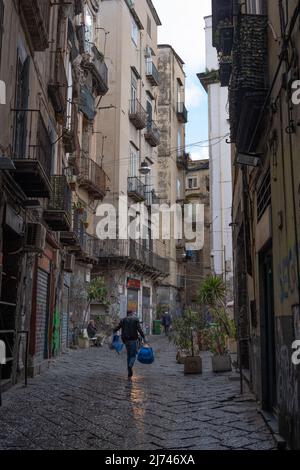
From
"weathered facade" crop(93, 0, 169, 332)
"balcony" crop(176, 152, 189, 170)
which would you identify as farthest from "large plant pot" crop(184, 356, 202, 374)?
"balcony" crop(176, 152, 189, 170)

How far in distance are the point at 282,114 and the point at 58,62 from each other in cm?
909

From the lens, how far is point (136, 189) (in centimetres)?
3112

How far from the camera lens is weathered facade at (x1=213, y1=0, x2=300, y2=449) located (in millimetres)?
5120

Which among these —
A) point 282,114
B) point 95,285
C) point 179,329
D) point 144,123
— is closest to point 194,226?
point 144,123

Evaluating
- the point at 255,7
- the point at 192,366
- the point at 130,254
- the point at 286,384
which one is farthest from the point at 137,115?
the point at 286,384

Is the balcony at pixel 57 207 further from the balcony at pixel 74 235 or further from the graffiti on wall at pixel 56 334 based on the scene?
the graffiti on wall at pixel 56 334

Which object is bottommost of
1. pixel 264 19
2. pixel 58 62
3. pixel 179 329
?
pixel 179 329

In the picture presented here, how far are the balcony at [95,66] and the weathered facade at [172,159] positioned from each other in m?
14.7

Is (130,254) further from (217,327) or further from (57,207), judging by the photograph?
(217,327)

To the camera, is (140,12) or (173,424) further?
(140,12)

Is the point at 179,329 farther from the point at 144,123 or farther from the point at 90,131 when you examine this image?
the point at 144,123

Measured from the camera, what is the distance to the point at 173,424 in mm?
6762

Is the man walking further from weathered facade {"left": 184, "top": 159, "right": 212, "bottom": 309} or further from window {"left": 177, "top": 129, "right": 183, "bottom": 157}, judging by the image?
weathered facade {"left": 184, "top": 159, "right": 212, "bottom": 309}

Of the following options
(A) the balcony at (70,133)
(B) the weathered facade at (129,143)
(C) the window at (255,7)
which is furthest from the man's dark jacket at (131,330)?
(B) the weathered facade at (129,143)
